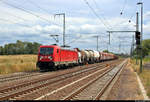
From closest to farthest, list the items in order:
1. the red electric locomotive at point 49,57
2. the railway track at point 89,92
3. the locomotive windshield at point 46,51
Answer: the railway track at point 89,92
the red electric locomotive at point 49,57
the locomotive windshield at point 46,51

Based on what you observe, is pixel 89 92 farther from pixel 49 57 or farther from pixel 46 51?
pixel 46 51

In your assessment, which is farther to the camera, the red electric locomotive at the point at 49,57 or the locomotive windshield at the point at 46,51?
the locomotive windshield at the point at 46,51

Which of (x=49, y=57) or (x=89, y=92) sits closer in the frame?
(x=89, y=92)

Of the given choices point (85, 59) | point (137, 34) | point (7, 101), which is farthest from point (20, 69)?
point (85, 59)

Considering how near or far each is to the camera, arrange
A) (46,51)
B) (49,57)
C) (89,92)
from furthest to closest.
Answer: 1. (46,51)
2. (49,57)
3. (89,92)

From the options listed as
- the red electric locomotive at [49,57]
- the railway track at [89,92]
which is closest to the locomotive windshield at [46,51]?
the red electric locomotive at [49,57]

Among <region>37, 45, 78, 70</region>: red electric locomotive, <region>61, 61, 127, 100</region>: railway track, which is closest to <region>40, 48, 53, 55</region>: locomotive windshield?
<region>37, 45, 78, 70</region>: red electric locomotive

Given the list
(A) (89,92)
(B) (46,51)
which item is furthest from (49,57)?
(A) (89,92)

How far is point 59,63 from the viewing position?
98.6 feet

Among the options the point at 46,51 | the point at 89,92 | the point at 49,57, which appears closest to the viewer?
the point at 89,92

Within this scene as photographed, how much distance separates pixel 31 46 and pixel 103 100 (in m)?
128

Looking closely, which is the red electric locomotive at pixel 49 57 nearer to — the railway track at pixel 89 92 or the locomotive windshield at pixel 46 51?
the locomotive windshield at pixel 46 51

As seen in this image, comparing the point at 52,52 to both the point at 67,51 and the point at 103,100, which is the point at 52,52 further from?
the point at 103,100

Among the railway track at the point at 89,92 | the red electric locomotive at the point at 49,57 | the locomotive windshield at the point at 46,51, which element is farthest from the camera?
the locomotive windshield at the point at 46,51
